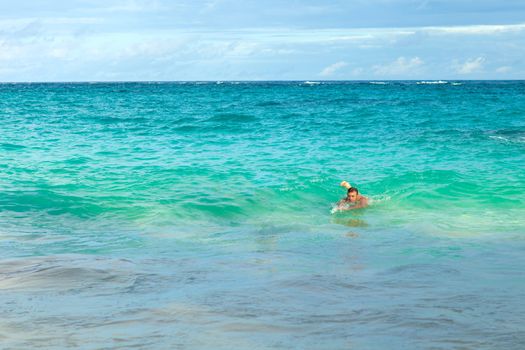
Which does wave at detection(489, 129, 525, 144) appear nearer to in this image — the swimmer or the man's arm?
the man's arm

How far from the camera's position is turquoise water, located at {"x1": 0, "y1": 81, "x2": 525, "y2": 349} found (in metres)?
6.07

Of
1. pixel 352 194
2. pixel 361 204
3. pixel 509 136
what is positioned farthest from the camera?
pixel 509 136

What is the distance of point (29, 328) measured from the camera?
236 inches

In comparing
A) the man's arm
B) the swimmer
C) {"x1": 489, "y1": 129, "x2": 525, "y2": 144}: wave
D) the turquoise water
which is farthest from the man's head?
{"x1": 489, "y1": 129, "x2": 525, "y2": 144}: wave

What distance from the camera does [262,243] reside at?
10117 mm

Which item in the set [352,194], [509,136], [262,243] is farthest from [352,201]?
[509,136]

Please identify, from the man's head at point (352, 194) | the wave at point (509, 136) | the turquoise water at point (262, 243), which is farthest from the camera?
the wave at point (509, 136)

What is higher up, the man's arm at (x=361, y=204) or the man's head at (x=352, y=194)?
the man's head at (x=352, y=194)

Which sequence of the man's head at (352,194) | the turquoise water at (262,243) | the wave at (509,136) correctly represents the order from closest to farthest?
the turquoise water at (262,243)
the man's head at (352,194)
the wave at (509,136)

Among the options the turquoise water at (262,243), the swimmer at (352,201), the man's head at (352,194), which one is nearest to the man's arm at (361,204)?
the swimmer at (352,201)

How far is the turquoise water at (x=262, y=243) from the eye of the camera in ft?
19.9

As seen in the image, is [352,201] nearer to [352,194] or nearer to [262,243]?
[352,194]

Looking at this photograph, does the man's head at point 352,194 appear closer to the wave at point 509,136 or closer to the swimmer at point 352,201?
the swimmer at point 352,201

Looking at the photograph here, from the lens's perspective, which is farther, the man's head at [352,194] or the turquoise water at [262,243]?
the man's head at [352,194]
